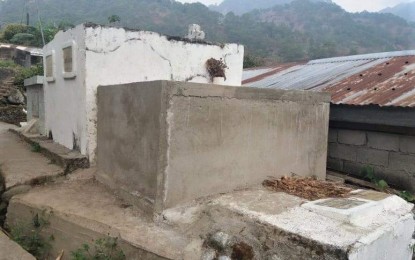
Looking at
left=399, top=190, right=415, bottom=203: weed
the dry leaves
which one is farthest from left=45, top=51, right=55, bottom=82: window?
left=399, top=190, right=415, bottom=203: weed

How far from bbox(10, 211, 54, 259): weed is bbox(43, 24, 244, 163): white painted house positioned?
1312 millimetres

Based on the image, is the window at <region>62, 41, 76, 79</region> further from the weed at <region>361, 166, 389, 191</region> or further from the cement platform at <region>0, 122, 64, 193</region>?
the weed at <region>361, 166, 389, 191</region>

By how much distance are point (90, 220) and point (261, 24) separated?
58.6m

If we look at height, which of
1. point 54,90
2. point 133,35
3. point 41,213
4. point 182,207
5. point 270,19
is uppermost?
point 270,19

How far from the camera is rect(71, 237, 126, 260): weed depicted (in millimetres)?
3482

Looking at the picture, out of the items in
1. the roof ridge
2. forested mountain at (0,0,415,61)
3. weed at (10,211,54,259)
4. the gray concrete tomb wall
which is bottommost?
weed at (10,211,54,259)

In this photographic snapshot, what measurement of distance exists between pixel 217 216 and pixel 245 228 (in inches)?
15.0

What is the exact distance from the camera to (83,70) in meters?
5.26

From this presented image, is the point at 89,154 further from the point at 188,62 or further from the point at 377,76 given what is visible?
the point at 377,76

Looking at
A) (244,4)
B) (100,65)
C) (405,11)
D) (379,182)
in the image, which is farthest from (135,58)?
(405,11)

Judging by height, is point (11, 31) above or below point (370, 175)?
above

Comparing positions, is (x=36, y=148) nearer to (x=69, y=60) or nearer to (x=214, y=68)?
(x=69, y=60)

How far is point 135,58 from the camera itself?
568 cm

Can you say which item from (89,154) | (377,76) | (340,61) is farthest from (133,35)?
(340,61)
